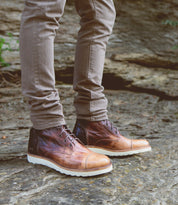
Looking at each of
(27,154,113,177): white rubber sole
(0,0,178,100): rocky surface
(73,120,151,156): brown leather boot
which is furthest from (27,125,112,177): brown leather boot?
(0,0,178,100): rocky surface

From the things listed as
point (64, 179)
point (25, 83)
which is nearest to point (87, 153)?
point (64, 179)

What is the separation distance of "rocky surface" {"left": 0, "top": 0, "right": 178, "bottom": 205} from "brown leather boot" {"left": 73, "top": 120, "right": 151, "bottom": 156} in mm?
54

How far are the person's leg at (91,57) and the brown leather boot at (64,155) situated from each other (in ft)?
0.76

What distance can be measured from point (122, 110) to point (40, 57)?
1.94m

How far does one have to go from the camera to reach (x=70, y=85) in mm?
3605

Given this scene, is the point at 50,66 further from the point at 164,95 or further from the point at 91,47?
the point at 164,95

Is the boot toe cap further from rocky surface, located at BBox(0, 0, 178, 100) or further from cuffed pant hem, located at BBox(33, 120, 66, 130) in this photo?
rocky surface, located at BBox(0, 0, 178, 100)

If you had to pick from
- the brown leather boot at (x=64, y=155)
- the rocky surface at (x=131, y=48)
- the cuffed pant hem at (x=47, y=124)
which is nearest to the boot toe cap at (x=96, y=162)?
the brown leather boot at (x=64, y=155)

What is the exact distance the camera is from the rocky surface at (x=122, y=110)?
41.4 inches

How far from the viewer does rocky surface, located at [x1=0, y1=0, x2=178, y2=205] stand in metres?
1.05

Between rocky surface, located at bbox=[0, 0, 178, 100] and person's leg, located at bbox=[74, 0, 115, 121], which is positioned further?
rocky surface, located at bbox=[0, 0, 178, 100]

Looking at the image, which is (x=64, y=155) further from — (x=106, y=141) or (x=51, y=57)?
(x=51, y=57)

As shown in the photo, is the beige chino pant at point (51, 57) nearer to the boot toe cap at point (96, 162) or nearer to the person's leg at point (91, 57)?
the person's leg at point (91, 57)

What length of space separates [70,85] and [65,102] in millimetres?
484
